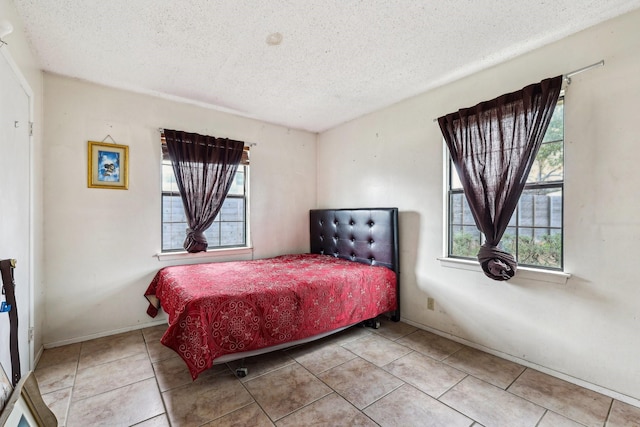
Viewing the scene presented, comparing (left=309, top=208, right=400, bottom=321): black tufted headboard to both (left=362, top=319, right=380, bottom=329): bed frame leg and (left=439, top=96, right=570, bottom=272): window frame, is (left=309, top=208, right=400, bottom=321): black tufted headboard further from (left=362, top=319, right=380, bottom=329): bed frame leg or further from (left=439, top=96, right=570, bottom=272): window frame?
(left=439, top=96, right=570, bottom=272): window frame

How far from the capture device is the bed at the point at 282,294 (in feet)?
6.29

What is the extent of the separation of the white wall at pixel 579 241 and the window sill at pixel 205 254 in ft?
6.98

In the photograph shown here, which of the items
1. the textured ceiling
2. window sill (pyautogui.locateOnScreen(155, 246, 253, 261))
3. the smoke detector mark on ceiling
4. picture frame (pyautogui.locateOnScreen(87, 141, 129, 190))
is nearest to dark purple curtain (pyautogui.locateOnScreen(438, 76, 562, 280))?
the textured ceiling

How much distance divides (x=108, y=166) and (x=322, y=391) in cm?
279

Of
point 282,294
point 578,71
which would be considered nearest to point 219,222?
point 282,294

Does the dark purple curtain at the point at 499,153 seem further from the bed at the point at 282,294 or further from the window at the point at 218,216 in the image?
the window at the point at 218,216

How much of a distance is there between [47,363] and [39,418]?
1.55 m

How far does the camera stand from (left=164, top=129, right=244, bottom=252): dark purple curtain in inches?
121

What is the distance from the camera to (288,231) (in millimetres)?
4012

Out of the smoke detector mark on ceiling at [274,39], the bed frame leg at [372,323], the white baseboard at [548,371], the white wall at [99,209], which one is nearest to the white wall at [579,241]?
the white baseboard at [548,371]

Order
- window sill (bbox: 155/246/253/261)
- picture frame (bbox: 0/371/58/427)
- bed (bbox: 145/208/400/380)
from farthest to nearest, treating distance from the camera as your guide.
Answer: window sill (bbox: 155/246/253/261)
bed (bbox: 145/208/400/380)
picture frame (bbox: 0/371/58/427)

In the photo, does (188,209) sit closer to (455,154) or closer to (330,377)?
(330,377)

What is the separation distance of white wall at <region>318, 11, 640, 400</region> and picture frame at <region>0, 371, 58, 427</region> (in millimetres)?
2794

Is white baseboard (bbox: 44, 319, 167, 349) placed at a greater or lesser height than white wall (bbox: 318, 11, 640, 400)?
lesser
